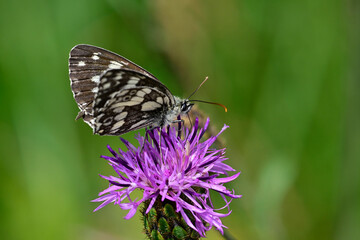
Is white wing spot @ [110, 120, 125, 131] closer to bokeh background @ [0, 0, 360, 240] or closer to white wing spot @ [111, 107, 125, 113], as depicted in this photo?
white wing spot @ [111, 107, 125, 113]

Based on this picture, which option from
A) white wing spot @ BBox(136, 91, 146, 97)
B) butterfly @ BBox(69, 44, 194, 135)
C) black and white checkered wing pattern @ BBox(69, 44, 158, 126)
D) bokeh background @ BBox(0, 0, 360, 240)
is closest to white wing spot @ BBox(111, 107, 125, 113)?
butterfly @ BBox(69, 44, 194, 135)

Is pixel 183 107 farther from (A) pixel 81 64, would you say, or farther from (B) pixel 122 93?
(A) pixel 81 64

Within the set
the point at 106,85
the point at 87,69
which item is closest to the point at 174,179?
the point at 106,85

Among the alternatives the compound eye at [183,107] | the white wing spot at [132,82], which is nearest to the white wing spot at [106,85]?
the white wing spot at [132,82]

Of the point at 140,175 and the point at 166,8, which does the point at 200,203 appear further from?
the point at 166,8

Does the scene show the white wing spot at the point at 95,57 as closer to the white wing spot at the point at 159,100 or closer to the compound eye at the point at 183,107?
→ the white wing spot at the point at 159,100
